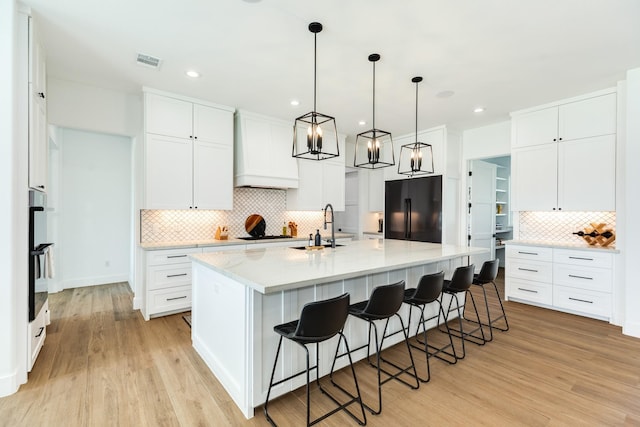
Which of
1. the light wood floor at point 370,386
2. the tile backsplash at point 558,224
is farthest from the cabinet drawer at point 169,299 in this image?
the tile backsplash at point 558,224

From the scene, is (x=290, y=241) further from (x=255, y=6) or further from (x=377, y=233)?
(x=255, y=6)

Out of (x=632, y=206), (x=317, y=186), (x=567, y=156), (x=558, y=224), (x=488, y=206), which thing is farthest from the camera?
(x=488, y=206)

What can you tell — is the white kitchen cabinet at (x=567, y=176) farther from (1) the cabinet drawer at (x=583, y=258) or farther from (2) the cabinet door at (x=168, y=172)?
(2) the cabinet door at (x=168, y=172)

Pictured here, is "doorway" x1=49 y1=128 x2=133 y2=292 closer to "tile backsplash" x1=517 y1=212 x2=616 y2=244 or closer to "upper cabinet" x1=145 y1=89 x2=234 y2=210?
"upper cabinet" x1=145 y1=89 x2=234 y2=210

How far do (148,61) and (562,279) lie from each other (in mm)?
5528

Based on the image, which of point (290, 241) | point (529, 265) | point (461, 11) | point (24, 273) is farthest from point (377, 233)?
point (24, 273)

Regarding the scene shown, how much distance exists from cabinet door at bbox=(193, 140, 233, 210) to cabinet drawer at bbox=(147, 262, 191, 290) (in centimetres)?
86

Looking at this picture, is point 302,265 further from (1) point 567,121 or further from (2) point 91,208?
(2) point 91,208

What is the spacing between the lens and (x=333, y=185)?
18.8 feet

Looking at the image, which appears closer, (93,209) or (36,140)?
(36,140)

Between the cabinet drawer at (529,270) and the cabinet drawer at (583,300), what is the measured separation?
0.65 ft

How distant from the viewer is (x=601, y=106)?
3777 millimetres

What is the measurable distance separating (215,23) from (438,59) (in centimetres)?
210

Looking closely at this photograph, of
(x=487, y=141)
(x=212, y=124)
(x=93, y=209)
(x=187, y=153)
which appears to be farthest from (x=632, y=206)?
(x=93, y=209)
